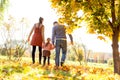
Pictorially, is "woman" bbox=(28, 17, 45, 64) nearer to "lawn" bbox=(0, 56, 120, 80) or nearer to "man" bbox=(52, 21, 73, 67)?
"man" bbox=(52, 21, 73, 67)

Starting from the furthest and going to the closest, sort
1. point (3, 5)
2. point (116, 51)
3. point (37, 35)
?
point (3, 5) < point (116, 51) < point (37, 35)

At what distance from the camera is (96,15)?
15.5 meters

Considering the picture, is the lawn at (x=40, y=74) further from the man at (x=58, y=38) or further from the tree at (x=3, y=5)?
the tree at (x=3, y=5)

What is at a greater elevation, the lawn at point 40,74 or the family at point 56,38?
the family at point 56,38

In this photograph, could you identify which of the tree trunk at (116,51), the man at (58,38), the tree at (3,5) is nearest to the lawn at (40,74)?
the man at (58,38)

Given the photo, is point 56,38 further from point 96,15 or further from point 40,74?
point 40,74

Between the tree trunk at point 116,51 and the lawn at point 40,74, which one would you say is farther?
the tree trunk at point 116,51

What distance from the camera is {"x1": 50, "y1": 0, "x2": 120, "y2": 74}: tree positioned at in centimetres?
1550

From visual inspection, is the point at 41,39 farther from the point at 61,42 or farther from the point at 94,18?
the point at 94,18

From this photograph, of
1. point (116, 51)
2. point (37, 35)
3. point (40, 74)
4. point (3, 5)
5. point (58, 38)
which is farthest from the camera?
point (3, 5)

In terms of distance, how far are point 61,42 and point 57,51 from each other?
401mm

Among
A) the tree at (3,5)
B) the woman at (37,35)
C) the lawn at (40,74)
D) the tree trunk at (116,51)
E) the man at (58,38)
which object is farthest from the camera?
the tree at (3,5)

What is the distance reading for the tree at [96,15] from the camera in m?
15.5

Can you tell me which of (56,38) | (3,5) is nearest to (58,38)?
(56,38)
